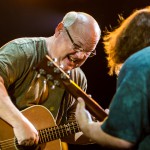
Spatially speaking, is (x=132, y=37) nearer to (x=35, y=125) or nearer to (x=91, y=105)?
(x=91, y=105)

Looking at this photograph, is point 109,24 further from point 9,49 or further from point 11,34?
point 9,49

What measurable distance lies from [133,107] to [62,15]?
2960mm

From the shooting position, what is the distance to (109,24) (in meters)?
4.43

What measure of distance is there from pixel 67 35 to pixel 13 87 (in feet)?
1.98

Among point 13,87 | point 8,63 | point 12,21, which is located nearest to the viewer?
point 8,63

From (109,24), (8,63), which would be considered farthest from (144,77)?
(109,24)

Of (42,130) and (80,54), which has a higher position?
(80,54)

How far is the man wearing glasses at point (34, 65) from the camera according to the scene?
2.76 meters

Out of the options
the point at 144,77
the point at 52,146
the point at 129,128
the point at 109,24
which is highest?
the point at 144,77

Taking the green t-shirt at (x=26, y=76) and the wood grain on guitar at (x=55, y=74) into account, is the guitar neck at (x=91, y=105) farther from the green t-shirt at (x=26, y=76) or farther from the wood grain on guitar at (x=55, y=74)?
the green t-shirt at (x=26, y=76)

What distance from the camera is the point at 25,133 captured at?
8.91 ft

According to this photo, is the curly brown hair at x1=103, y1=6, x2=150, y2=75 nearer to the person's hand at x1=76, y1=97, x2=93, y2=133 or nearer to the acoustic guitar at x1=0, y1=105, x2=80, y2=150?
the person's hand at x1=76, y1=97, x2=93, y2=133

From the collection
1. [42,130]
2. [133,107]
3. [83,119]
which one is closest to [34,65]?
[42,130]

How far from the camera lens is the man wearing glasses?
109 inches
